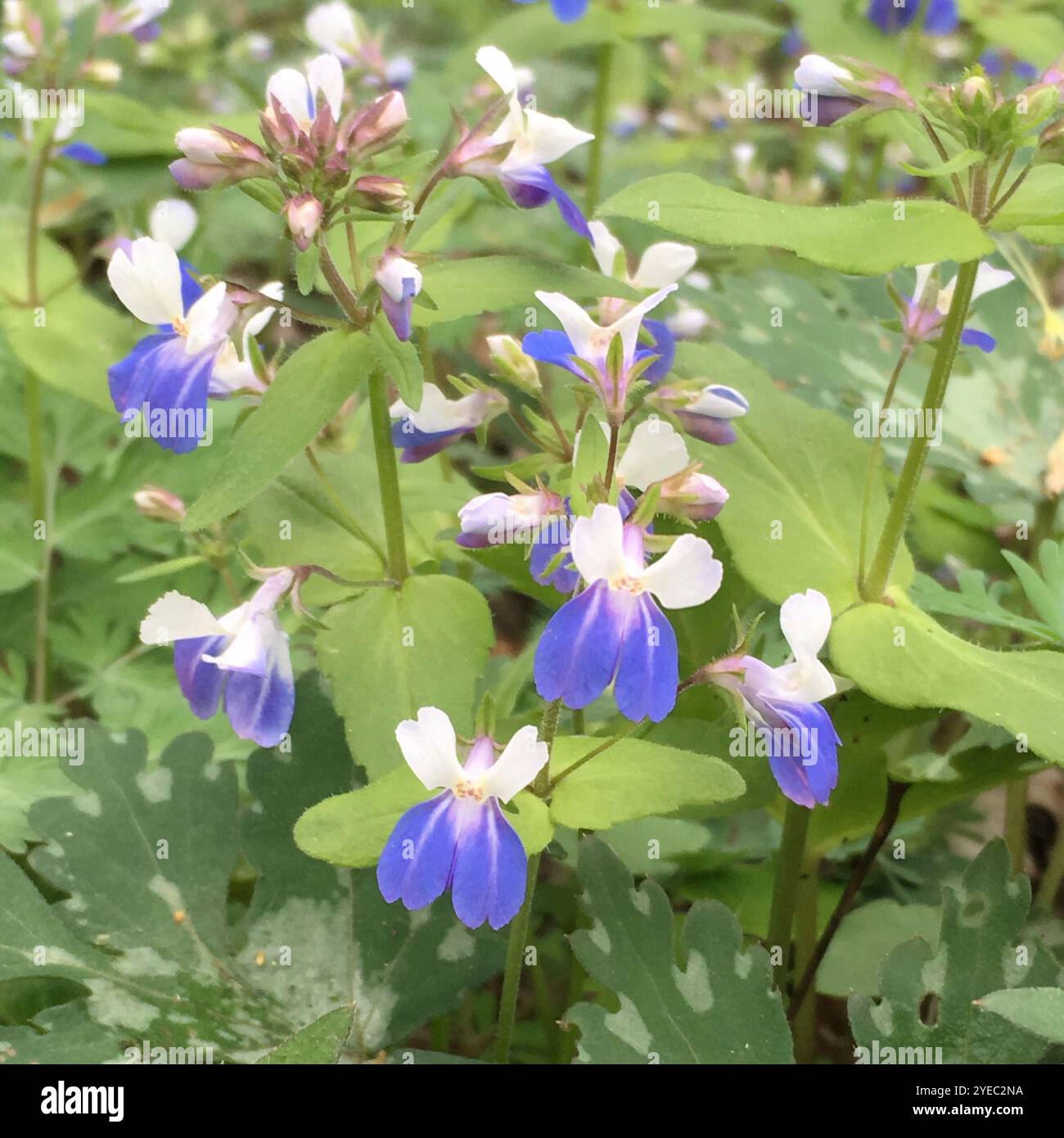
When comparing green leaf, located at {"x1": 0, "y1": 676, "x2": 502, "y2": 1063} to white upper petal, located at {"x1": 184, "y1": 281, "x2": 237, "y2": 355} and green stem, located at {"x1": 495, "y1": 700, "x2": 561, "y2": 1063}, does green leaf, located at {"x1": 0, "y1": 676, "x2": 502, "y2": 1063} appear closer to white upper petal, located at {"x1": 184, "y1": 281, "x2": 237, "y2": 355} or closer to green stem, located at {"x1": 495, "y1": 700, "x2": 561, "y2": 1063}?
green stem, located at {"x1": 495, "y1": 700, "x2": 561, "y2": 1063}

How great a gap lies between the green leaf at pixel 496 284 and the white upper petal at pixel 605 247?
0.38 feet

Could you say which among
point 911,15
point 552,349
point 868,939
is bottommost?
point 868,939

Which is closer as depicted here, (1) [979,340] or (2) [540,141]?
(2) [540,141]

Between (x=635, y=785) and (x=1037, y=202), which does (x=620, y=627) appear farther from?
(x=1037, y=202)

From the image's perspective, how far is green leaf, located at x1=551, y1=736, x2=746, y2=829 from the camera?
1.20 m

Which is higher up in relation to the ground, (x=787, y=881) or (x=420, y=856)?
(x=420, y=856)

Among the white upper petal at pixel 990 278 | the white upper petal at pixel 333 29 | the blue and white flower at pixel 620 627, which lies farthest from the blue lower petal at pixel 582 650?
the white upper petal at pixel 333 29


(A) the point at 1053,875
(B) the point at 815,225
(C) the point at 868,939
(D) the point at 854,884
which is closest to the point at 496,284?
(B) the point at 815,225

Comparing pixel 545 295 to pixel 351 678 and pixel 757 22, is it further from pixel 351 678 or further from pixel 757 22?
pixel 757 22

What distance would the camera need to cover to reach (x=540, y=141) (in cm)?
137

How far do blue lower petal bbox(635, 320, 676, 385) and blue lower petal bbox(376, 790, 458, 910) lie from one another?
526 mm

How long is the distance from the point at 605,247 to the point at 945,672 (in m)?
0.63

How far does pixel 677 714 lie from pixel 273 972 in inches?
23.4
